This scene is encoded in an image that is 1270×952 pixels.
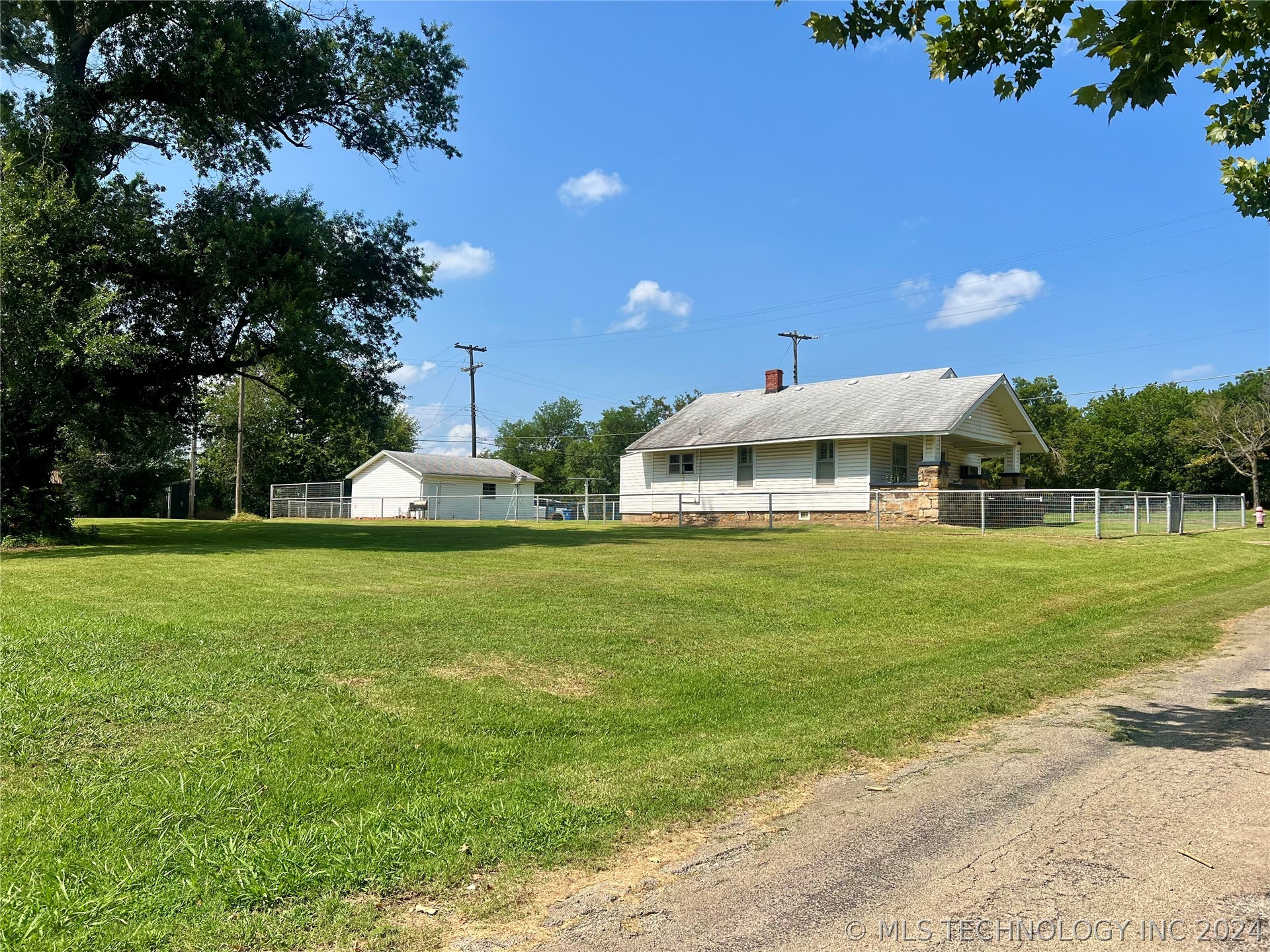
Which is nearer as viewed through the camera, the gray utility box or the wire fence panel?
the gray utility box

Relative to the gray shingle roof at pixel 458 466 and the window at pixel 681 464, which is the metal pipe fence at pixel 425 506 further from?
the window at pixel 681 464

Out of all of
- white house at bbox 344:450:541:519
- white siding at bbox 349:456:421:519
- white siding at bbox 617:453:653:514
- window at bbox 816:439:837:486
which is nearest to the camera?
window at bbox 816:439:837:486

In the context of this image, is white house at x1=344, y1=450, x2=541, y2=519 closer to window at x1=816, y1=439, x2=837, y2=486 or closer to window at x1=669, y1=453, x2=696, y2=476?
window at x1=669, y1=453, x2=696, y2=476

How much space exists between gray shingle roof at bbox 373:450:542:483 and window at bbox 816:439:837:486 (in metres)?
25.9

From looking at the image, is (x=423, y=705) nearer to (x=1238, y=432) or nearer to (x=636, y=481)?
(x=636, y=481)

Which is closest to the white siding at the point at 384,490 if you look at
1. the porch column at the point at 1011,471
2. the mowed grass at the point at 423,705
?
the porch column at the point at 1011,471

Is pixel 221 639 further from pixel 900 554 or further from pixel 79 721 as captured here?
pixel 900 554

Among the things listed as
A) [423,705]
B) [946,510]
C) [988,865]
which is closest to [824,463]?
[946,510]

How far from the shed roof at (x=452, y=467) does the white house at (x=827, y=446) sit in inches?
672

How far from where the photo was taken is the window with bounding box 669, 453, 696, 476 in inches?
1204

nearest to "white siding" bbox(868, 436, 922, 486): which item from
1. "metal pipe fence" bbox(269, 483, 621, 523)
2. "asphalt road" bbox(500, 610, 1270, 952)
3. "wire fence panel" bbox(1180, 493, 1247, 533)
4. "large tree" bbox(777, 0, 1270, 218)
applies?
"wire fence panel" bbox(1180, 493, 1247, 533)

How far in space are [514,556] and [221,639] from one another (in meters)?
7.62

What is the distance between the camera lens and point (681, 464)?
30.8 m

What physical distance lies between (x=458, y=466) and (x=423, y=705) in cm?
4431
